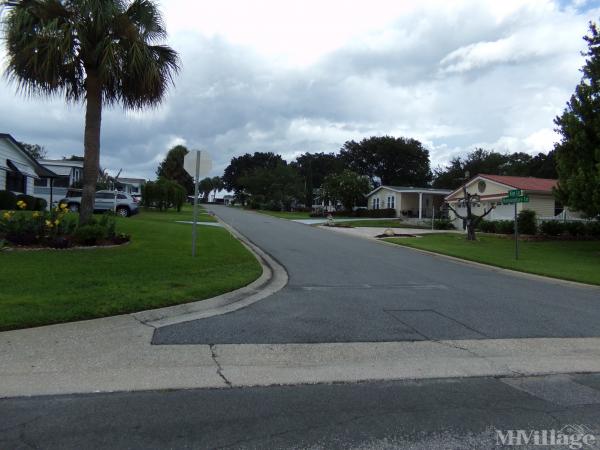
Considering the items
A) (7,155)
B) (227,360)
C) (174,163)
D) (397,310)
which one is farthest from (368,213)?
(227,360)

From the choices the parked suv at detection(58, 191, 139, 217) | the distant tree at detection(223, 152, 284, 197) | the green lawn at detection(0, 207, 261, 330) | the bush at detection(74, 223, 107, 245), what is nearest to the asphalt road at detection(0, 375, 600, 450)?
the green lawn at detection(0, 207, 261, 330)

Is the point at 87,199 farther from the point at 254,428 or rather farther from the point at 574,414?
the point at 574,414

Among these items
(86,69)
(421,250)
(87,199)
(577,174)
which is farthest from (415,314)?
(577,174)

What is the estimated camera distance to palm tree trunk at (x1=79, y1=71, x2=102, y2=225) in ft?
45.7

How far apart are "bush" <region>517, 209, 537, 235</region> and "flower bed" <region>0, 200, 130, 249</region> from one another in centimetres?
2387

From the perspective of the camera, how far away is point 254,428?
12.5ft

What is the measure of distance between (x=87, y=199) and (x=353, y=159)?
248 feet

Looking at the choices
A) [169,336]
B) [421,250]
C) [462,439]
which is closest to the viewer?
[462,439]

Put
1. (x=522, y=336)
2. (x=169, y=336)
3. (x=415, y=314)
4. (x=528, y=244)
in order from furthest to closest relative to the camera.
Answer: (x=528, y=244), (x=415, y=314), (x=522, y=336), (x=169, y=336)

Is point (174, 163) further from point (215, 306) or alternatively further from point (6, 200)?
point (215, 306)

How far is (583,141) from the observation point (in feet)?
69.2

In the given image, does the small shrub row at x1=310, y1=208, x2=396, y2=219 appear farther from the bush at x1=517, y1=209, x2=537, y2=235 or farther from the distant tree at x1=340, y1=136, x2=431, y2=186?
the distant tree at x1=340, y1=136, x2=431, y2=186

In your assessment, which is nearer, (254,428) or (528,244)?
(254,428)

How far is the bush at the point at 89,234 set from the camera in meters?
12.7
